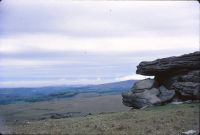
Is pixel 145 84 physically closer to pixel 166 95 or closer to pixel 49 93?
pixel 166 95

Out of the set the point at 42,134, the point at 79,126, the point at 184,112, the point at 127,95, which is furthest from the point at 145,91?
the point at 42,134

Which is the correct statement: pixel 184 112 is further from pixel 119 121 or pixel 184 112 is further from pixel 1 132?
pixel 1 132

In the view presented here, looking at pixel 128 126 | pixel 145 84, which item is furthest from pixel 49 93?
pixel 128 126

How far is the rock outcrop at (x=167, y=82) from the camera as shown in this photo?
3106 cm

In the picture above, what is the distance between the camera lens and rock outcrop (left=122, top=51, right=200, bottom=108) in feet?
102

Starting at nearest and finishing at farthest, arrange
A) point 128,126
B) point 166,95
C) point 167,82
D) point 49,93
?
point 128,126
point 166,95
point 167,82
point 49,93

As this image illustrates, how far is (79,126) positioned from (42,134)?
11.4 ft

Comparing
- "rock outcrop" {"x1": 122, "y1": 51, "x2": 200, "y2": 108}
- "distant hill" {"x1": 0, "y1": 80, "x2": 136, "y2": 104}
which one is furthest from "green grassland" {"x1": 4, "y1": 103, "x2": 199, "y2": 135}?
"distant hill" {"x1": 0, "y1": 80, "x2": 136, "y2": 104}

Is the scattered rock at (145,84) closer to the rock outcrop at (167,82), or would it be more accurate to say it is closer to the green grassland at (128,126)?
the rock outcrop at (167,82)

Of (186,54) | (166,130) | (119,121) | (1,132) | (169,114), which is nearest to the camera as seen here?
(1,132)

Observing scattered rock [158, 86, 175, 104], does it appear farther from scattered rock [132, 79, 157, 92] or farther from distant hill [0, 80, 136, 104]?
distant hill [0, 80, 136, 104]

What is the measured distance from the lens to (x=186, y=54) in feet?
106

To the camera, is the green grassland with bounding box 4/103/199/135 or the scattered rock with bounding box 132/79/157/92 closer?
the green grassland with bounding box 4/103/199/135

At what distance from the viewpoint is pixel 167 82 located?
112 ft
